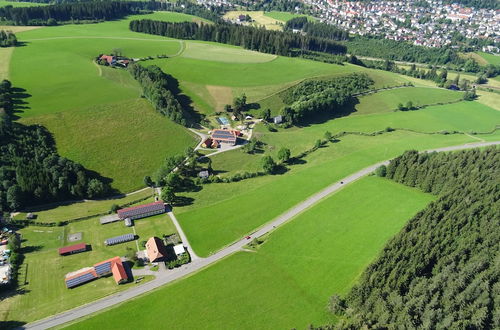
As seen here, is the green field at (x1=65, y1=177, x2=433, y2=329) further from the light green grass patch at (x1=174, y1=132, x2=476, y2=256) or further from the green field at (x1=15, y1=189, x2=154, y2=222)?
the green field at (x1=15, y1=189, x2=154, y2=222)

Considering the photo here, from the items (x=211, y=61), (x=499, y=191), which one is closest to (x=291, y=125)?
(x=211, y=61)

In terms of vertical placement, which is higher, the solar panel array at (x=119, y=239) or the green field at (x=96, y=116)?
the green field at (x=96, y=116)

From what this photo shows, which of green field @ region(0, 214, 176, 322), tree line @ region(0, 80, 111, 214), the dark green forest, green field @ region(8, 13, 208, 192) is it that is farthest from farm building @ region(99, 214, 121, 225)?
the dark green forest

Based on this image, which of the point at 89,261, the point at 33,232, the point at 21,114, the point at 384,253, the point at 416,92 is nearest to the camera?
the point at 384,253

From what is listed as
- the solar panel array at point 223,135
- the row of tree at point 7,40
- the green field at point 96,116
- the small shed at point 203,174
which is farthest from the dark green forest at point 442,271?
the row of tree at point 7,40

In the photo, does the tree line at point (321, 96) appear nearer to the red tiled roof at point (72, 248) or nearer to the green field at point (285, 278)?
the green field at point (285, 278)

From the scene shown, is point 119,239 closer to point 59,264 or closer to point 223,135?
point 59,264

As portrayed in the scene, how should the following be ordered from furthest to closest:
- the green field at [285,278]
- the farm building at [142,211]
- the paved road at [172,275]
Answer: the farm building at [142,211] < the green field at [285,278] < the paved road at [172,275]

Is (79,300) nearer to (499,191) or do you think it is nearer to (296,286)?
(296,286)
